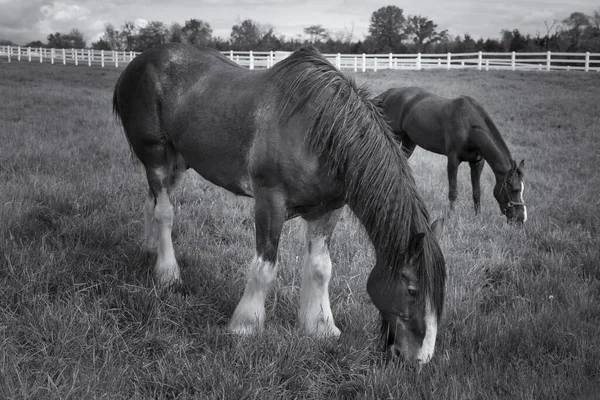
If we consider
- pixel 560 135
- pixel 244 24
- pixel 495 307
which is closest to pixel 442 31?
pixel 244 24

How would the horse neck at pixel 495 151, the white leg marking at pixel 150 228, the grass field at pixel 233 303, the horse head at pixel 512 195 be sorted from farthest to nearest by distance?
the horse neck at pixel 495 151 < the horse head at pixel 512 195 < the white leg marking at pixel 150 228 < the grass field at pixel 233 303

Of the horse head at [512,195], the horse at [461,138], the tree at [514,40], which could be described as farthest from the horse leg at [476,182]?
the tree at [514,40]

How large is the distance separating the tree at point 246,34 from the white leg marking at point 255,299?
139 feet

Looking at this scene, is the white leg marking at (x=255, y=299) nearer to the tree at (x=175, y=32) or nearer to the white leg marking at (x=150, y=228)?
the white leg marking at (x=150, y=228)

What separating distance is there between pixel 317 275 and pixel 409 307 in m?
0.89

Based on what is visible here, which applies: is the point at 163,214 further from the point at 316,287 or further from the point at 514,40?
the point at 514,40

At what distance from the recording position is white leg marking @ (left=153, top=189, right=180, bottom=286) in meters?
4.11

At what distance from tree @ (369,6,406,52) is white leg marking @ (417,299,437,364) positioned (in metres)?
49.6

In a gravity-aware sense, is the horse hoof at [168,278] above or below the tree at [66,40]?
below

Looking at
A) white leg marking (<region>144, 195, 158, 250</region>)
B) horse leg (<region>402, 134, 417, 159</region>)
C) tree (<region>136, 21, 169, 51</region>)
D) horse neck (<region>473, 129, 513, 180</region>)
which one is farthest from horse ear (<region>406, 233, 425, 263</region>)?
tree (<region>136, 21, 169, 51</region>)

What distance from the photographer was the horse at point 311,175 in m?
2.87

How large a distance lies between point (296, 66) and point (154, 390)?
2.26 metres

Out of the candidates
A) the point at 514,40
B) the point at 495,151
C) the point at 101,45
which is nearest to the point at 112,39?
the point at 101,45

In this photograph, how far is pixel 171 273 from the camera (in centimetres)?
414
